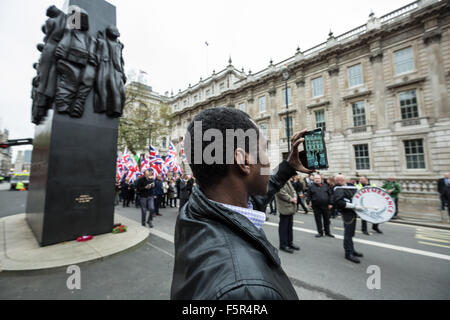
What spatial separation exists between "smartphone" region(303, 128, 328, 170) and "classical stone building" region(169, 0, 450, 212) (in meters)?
16.7

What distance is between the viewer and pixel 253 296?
69 cm

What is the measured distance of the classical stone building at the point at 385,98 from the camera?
14656mm

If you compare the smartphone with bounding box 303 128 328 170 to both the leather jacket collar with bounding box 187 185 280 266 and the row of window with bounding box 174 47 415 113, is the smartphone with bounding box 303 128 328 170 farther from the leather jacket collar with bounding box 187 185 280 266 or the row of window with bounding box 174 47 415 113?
the row of window with bounding box 174 47 415 113

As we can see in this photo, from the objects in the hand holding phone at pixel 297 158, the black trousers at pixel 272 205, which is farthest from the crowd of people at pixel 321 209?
the black trousers at pixel 272 205

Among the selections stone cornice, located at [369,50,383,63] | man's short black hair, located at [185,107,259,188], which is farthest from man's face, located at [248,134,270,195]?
stone cornice, located at [369,50,383,63]

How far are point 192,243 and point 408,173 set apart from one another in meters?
20.4

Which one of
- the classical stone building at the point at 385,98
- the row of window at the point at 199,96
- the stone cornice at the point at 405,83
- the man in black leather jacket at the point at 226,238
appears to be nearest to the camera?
the man in black leather jacket at the point at 226,238

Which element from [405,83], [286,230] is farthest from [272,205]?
[405,83]

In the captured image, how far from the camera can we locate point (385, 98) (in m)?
17.0

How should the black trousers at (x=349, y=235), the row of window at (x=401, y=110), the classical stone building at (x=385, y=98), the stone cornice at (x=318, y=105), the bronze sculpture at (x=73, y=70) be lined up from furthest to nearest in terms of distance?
1. the stone cornice at (x=318, y=105)
2. the row of window at (x=401, y=110)
3. the classical stone building at (x=385, y=98)
4. the bronze sculpture at (x=73, y=70)
5. the black trousers at (x=349, y=235)

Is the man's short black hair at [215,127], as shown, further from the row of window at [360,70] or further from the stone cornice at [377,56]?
the stone cornice at [377,56]

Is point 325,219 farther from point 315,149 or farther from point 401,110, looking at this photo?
point 401,110

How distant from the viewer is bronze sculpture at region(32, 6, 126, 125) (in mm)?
5160

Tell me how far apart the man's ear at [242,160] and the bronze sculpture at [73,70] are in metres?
5.91
